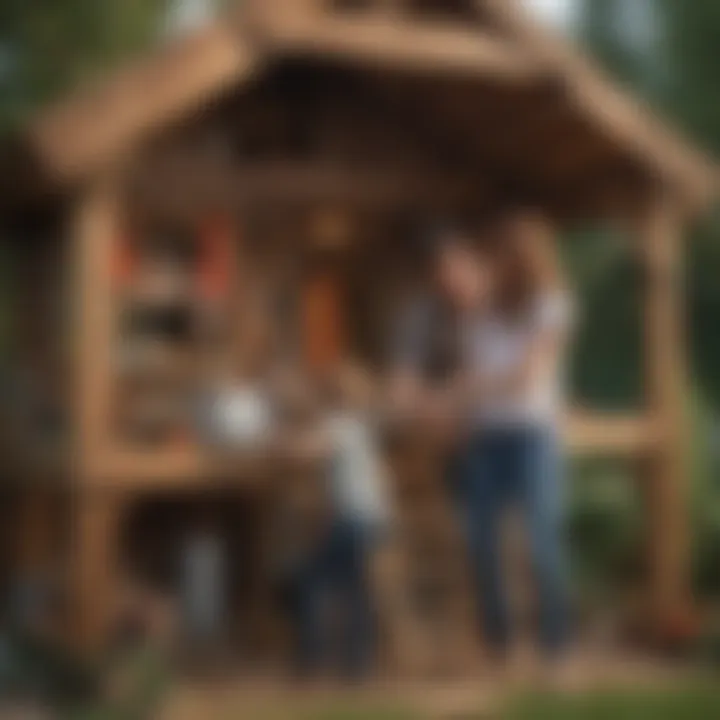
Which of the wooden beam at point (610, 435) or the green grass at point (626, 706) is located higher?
the wooden beam at point (610, 435)

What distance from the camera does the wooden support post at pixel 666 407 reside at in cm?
124

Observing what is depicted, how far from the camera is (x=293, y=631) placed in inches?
48.0

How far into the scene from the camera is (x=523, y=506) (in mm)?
1220

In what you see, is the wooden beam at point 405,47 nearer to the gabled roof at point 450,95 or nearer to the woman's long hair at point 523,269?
the gabled roof at point 450,95

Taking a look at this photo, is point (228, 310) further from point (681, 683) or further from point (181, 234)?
point (681, 683)

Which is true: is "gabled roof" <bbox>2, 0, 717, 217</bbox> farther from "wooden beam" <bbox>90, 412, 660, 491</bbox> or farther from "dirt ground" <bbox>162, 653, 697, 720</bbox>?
"dirt ground" <bbox>162, 653, 697, 720</bbox>

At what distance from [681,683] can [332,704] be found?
25cm

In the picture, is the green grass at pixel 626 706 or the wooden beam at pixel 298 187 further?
the wooden beam at pixel 298 187

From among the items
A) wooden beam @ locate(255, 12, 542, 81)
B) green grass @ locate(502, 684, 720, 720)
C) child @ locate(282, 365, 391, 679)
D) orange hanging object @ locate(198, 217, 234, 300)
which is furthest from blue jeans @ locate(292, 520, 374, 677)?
wooden beam @ locate(255, 12, 542, 81)

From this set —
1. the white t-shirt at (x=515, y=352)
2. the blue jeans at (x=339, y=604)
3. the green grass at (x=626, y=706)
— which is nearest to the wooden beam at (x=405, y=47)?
the white t-shirt at (x=515, y=352)

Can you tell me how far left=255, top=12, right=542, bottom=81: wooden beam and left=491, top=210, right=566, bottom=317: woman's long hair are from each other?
0.14 metres

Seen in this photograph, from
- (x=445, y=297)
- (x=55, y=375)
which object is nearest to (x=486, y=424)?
(x=445, y=297)

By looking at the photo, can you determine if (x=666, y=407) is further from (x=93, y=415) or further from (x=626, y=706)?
(x=93, y=415)

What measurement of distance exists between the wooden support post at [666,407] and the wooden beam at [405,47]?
0.55ft
